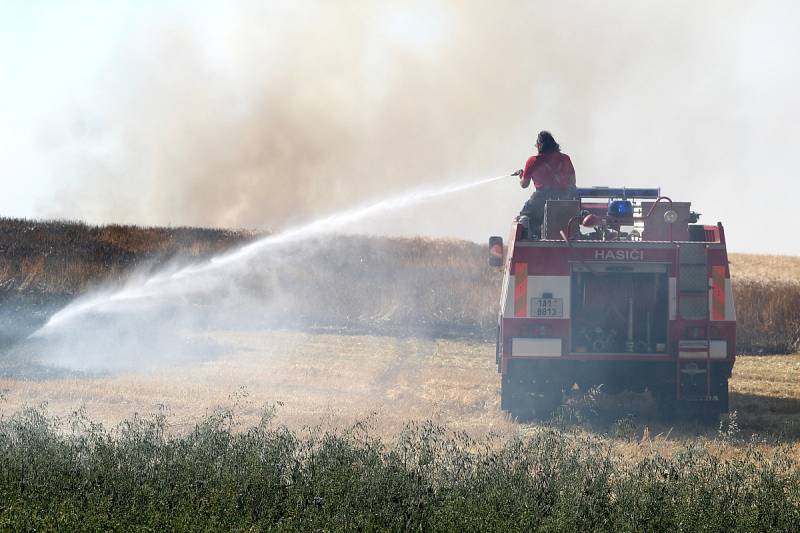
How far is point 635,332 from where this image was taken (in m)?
12.3

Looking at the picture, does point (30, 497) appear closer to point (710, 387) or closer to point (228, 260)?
point (710, 387)

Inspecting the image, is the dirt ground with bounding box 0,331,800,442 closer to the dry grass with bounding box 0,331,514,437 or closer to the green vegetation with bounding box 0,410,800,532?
the dry grass with bounding box 0,331,514,437

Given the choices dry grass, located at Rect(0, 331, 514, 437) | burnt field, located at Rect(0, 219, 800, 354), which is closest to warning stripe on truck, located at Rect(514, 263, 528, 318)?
dry grass, located at Rect(0, 331, 514, 437)

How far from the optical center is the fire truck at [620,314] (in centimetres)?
1199

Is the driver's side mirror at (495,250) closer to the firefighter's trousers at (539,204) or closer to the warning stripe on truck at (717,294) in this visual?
the firefighter's trousers at (539,204)

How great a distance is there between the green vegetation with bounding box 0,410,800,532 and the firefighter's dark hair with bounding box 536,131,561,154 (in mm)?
5353

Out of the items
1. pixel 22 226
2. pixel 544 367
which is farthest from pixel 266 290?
pixel 544 367

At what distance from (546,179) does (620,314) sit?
212cm

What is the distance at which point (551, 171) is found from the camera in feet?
43.8

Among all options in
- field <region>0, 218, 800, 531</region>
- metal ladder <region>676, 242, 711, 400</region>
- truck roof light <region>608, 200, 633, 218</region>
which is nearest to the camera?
field <region>0, 218, 800, 531</region>

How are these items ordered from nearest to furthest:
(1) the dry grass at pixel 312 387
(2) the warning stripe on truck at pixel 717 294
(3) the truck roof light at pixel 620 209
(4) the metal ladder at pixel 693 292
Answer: (4) the metal ladder at pixel 693 292 < (2) the warning stripe on truck at pixel 717 294 < (1) the dry grass at pixel 312 387 < (3) the truck roof light at pixel 620 209

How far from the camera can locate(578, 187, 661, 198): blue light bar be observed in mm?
13516

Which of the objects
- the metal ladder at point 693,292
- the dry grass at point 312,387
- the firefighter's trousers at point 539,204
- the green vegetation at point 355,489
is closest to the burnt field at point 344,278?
the dry grass at point 312,387

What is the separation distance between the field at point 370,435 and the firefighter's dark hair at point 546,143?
10.7 ft
